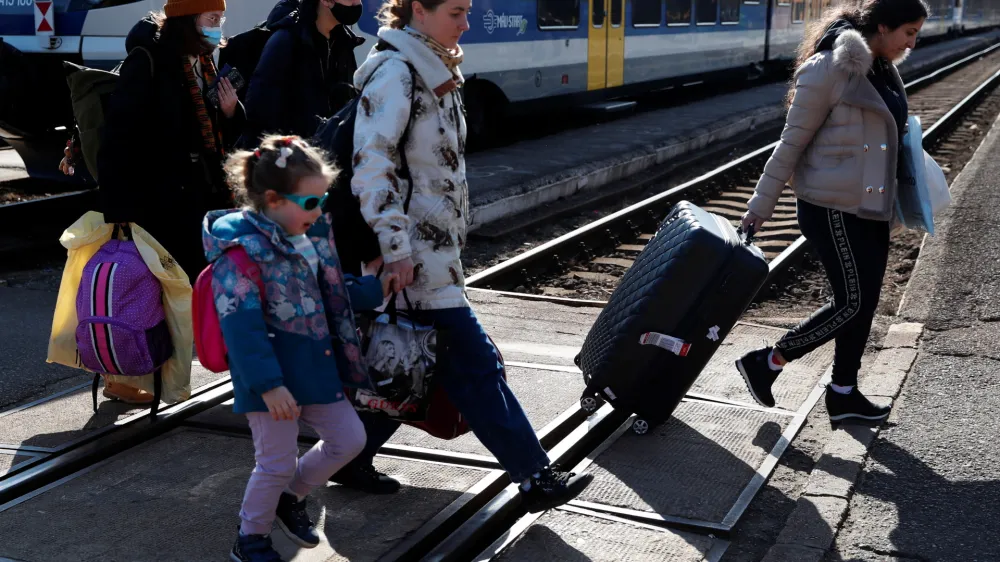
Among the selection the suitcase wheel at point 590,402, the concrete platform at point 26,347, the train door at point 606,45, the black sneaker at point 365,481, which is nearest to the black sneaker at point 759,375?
the suitcase wheel at point 590,402

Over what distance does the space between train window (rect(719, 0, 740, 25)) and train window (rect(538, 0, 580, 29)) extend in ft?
18.7

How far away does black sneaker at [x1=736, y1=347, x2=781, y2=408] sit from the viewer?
4.54m

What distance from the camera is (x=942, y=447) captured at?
4.23 m

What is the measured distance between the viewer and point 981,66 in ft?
105

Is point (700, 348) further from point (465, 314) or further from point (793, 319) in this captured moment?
point (793, 319)

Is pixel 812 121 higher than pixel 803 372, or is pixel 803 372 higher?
pixel 812 121

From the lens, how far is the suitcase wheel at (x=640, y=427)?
4.27 metres

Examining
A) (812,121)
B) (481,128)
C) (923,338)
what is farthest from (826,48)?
(481,128)

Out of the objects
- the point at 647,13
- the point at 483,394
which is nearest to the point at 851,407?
the point at 483,394

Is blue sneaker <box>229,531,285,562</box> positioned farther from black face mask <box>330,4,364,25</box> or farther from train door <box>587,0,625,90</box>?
train door <box>587,0,625,90</box>

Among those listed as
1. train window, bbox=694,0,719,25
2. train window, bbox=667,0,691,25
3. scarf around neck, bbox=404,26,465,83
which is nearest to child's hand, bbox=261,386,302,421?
scarf around neck, bbox=404,26,465,83

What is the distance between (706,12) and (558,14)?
17.8 ft

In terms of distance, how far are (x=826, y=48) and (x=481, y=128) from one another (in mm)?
9348

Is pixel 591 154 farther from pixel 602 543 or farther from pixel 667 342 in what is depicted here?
pixel 602 543
